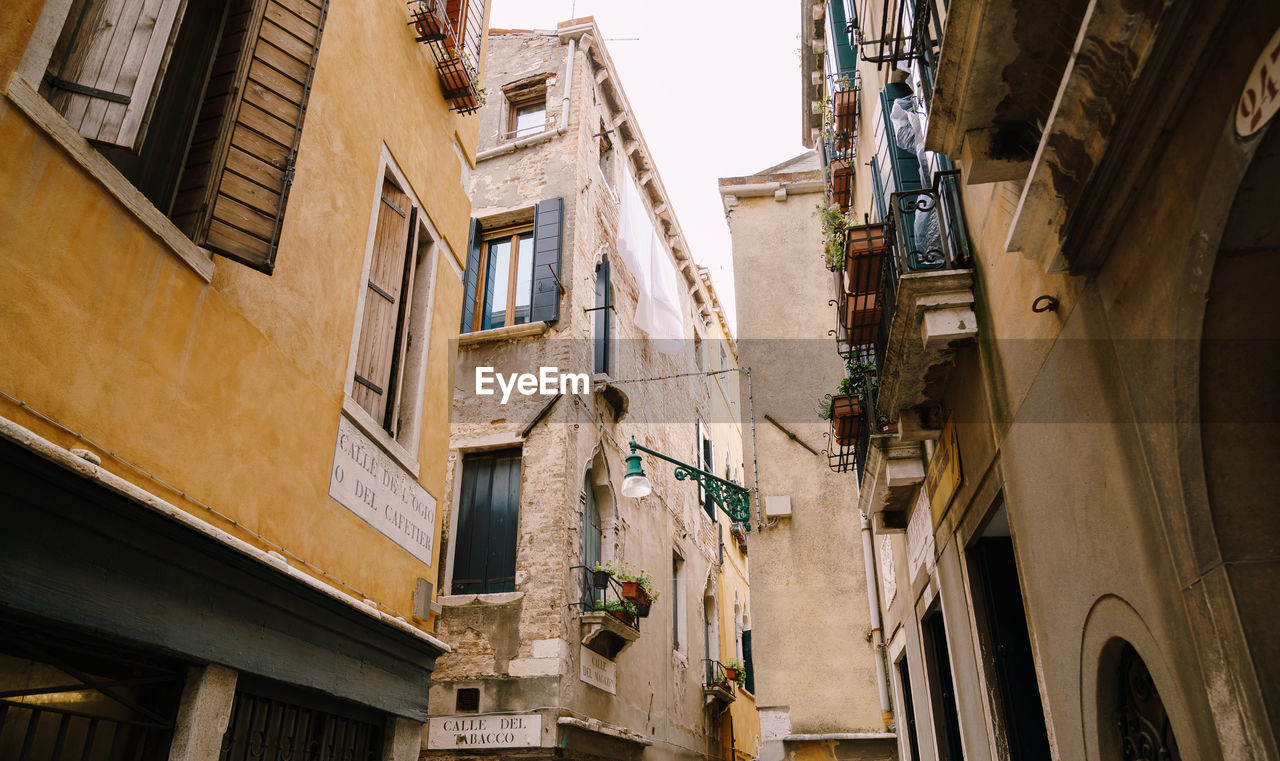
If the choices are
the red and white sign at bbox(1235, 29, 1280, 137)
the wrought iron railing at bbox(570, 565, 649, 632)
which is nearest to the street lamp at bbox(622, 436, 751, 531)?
the wrought iron railing at bbox(570, 565, 649, 632)

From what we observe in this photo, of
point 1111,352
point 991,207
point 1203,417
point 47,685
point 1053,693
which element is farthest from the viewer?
point 991,207

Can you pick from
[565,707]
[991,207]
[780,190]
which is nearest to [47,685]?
[991,207]

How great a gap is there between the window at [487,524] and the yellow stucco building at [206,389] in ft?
16.6

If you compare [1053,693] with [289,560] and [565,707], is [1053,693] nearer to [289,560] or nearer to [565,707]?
[289,560]

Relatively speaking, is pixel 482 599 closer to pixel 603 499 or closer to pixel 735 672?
pixel 603 499

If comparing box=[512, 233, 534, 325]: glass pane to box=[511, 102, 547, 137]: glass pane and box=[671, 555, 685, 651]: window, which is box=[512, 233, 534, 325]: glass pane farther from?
box=[671, 555, 685, 651]: window

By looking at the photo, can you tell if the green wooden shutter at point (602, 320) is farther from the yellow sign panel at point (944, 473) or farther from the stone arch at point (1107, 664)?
the stone arch at point (1107, 664)

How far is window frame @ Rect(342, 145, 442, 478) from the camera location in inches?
227

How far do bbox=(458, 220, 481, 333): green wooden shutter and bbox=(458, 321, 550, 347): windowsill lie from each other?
0.20 meters

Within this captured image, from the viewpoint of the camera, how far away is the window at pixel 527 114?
1538 centimetres

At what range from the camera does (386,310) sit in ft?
21.0

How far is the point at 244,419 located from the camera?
442 centimetres

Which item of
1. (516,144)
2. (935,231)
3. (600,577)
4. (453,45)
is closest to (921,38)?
(935,231)

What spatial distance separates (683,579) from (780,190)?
851 centimetres
